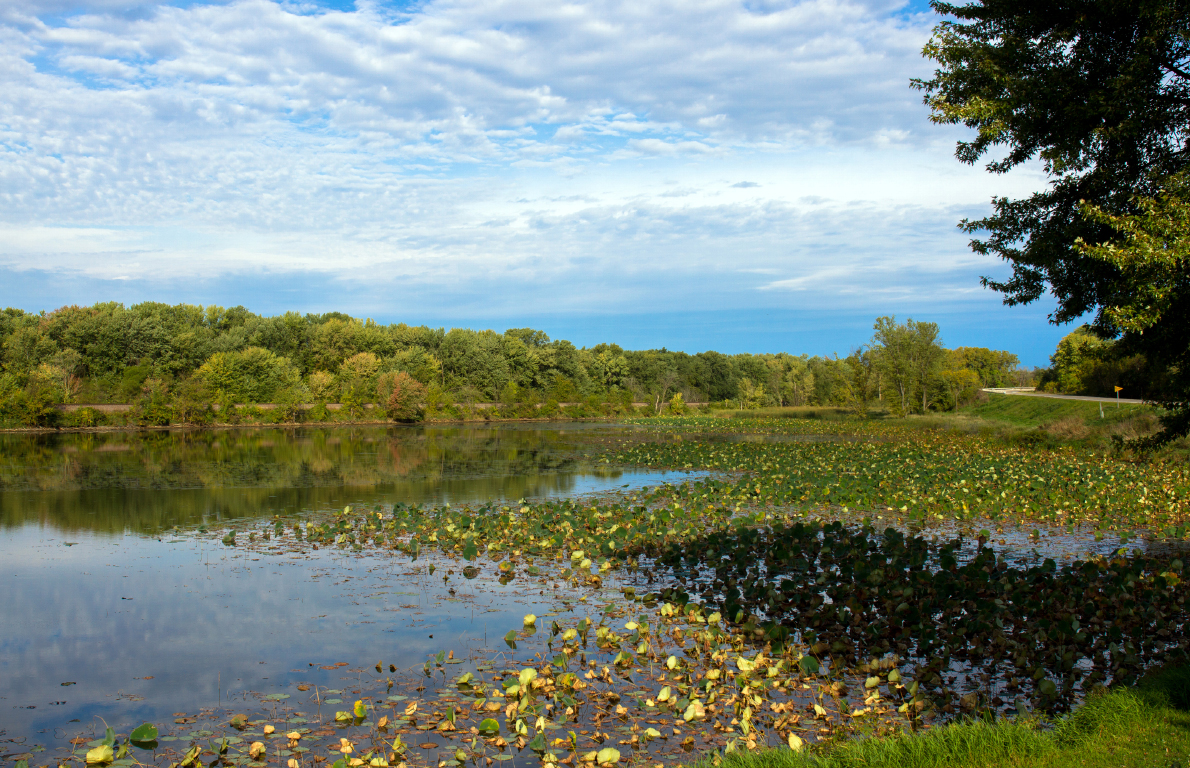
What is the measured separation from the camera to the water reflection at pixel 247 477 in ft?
53.0

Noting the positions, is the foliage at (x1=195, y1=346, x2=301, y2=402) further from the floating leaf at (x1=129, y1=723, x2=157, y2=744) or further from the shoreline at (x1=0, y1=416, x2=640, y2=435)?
the floating leaf at (x1=129, y1=723, x2=157, y2=744)

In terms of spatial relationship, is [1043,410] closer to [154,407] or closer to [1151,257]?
[1151,257]

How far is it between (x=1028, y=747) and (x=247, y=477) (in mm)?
21871

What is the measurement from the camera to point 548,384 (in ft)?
272

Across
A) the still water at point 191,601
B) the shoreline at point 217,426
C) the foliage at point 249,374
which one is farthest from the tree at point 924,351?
the foliage at point 249,374

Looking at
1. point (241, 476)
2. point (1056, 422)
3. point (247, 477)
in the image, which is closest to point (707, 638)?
point (247, 477)

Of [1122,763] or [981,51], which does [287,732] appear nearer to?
[1122,763]

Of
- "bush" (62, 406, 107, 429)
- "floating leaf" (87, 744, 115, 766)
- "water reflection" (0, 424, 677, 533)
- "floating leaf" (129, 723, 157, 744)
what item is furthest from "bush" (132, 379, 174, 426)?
"floating leaf" (87, 744, 115, 766)

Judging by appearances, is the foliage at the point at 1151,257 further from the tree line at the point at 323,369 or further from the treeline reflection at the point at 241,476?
the tree line at the point at 323,369

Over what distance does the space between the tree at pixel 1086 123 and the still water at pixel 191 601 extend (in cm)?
769

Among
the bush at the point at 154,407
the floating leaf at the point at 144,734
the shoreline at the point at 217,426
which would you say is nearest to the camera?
the floating leaf at the point at 144,734

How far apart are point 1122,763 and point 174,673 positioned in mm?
7514

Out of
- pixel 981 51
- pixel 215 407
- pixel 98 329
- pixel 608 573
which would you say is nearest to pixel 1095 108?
pixel 981 51

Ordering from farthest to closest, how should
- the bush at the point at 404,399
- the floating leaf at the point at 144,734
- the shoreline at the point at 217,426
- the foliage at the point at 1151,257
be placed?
the bush at the point at 404,399 → the shoreline at the point at 217,426 → the foliage at the point at 1151,257 → the floating leaf at the point at 144,734
